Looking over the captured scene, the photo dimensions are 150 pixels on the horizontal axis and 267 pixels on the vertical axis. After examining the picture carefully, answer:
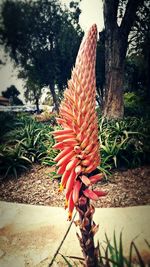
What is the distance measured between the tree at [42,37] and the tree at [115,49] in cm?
19

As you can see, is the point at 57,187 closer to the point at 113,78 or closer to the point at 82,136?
the point at 113,78

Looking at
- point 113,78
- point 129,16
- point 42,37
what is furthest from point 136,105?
point 42,37

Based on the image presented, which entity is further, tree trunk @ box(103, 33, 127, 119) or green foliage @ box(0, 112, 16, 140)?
green foliage @ box(0, 112, 16, 140)

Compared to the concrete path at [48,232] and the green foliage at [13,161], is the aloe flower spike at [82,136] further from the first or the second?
the green foliage at [13,161]

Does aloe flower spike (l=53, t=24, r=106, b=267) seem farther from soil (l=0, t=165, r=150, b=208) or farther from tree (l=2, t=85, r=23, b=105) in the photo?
tree (l=2, t=85, r=23, b=105)

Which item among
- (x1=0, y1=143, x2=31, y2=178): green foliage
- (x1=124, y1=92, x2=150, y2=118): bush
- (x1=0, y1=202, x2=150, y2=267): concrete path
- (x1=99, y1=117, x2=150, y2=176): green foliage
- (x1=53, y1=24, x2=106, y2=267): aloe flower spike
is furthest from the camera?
(x1=0, y1=143, x2=31, y2=178): green foliage

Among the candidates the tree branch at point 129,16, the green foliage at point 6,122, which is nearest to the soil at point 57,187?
the green foliage at point 6,122

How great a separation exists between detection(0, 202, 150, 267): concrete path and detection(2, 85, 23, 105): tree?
69cm

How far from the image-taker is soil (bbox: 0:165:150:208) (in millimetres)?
1639

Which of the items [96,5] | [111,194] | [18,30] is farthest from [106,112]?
[18,30]

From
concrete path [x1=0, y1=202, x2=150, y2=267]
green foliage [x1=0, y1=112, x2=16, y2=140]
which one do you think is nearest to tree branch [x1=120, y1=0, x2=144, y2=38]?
green foliage [x1=0, y1=112, x2=16, y2=140]

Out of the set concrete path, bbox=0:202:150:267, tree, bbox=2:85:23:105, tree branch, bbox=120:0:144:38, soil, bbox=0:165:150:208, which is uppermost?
tree branch, bbox=120:0:144:38

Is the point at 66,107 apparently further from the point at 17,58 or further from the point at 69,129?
the point at 17,58

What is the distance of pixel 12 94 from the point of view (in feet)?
5.96
